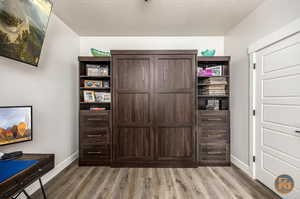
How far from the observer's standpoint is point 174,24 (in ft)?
9.90

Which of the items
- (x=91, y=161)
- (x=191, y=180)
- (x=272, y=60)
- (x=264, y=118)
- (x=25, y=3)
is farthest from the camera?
(x=91, y=161)

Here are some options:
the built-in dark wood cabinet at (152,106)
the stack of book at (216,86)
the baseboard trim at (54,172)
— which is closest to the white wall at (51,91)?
the baseboard trim at (54,172)

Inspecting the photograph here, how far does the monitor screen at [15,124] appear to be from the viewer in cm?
156

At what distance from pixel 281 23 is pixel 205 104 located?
6.07 feet

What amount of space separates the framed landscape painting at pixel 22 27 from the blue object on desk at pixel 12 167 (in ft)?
3.43

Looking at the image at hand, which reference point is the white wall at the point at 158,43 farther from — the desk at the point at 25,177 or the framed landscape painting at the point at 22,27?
the desk at the point at 25,177

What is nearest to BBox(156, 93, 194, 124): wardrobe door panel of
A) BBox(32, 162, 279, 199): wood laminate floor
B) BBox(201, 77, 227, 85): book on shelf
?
BBox(201, 77, 227, 85): book on shelf

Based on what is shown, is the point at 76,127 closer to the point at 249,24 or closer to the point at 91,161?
the point at 91,161

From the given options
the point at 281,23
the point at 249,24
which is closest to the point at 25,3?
the point at 281,23

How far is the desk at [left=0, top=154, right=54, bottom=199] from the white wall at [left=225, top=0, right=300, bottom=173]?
2.97 metres

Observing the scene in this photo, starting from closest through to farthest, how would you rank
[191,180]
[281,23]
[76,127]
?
1. [281,23]
2. [191,180]
3. [76,127]

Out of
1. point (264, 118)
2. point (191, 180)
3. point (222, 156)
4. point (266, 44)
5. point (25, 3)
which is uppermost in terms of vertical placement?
point (25, 3)

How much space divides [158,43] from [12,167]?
3.21 m

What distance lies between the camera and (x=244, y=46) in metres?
2.82
